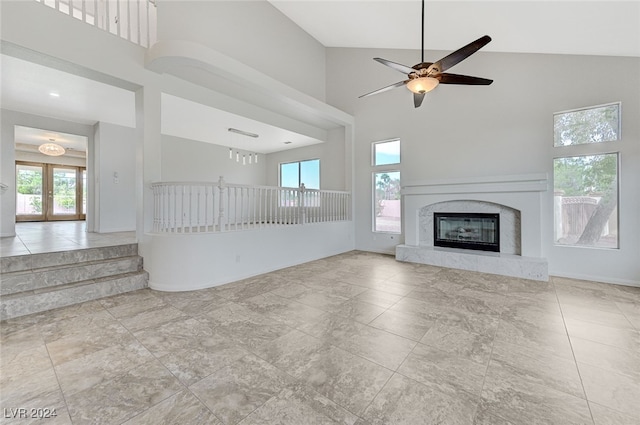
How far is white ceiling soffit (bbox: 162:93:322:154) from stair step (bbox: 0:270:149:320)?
3179 mm

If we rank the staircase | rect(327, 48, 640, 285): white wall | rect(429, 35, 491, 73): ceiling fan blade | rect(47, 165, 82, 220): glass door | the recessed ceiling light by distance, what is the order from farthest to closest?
rect(47, 165, 82, 220): glass door < the recessed ceiling light < rect(327, 48, 640, 285): white wall < the staircase < rect(429, 35, 491, 73): ceiling fan blade

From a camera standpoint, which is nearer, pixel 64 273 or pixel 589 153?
pixel 64 273

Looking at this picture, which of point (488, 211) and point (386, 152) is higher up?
point (386, 152)

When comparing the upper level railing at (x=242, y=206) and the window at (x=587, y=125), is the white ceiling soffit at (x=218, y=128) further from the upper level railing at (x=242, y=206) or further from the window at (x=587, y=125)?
the window at (x=587, y=125)

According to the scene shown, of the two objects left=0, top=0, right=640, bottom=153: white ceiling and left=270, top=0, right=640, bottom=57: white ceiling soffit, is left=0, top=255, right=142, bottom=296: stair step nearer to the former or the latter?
left=0, top=0, right=640, bottom=153: white ceiling

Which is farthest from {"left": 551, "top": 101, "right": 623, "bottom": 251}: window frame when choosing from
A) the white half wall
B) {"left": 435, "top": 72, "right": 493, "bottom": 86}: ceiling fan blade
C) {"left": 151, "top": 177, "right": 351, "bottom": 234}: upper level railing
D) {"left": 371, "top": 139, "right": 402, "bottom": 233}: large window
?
the white half wall

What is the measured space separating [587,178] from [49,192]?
54.2 feet

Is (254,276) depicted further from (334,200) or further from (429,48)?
(429,48)

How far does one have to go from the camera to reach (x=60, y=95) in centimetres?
484

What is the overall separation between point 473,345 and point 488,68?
5563 mm

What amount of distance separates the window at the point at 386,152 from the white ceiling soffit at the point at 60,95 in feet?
18.6

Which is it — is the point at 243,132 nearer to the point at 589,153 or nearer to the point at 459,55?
the point at 459,55

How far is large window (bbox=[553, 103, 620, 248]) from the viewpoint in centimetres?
432

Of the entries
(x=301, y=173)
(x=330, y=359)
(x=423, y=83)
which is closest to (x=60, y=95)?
(x=301, y=173)
